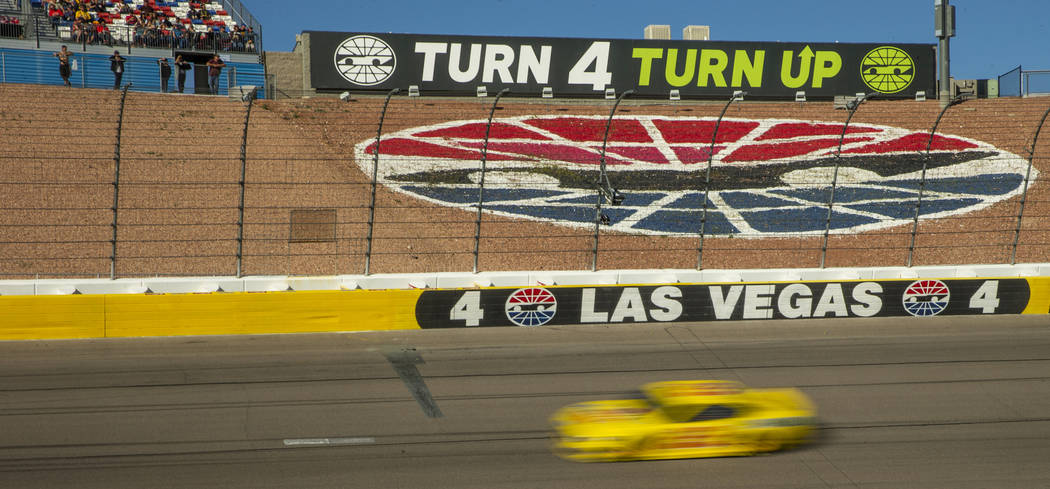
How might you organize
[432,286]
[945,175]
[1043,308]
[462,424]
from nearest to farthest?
[462,424]
[432,286]
[1043,308]
[945,175]

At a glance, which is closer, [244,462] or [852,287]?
[244,462]

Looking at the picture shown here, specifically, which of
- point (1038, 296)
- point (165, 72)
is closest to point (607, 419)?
point (1038, 296)

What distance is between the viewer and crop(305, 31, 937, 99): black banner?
26.7 meters

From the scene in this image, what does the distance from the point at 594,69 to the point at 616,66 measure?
2.44ft

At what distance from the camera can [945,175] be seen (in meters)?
21.4

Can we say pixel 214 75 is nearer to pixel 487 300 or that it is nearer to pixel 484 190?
pixel 484 190

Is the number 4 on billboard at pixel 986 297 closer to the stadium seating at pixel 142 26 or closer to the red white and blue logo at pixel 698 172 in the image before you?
the red white and blue logo at pixel 698 172

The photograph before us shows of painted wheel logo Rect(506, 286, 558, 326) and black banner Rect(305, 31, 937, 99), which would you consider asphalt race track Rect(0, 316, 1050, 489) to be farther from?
black banner Rect(305, 31, 937, 99)

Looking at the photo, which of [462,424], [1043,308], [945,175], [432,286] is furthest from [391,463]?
[945,175]

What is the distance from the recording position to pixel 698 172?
20781 millimetres

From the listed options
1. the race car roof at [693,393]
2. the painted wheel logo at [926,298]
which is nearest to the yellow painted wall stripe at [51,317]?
the race car roof at [693,393]

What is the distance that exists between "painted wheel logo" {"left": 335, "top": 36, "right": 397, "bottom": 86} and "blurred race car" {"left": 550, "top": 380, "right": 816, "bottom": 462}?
66.8 feet

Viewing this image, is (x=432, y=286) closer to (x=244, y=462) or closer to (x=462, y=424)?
(x=462, y=424)

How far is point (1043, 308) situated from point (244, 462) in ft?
43.9
